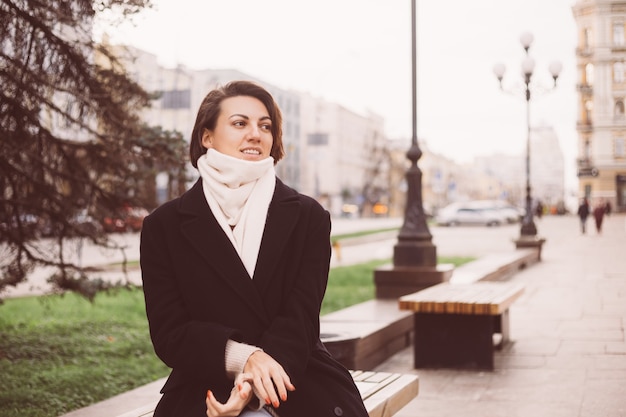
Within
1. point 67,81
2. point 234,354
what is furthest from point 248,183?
point 67,81

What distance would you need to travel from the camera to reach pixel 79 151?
8461 millimetres

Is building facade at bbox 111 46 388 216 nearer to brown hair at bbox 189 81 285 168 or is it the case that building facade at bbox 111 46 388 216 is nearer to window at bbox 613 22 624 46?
window at bbox 613 22 624 46

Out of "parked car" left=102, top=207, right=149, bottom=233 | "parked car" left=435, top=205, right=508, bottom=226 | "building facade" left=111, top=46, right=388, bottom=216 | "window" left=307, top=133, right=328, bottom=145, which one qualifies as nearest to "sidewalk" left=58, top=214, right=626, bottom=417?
"parked car" left=102, top=207, right=149, bottom=233

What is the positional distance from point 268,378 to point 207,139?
93cm

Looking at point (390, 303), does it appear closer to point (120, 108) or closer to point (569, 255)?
point (120, 108)

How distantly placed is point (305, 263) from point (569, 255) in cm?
2179

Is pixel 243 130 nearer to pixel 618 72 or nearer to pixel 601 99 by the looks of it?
pixel 618 72

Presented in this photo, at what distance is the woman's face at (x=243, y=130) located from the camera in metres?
3.03

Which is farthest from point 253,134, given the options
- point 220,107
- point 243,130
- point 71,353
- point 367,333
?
point 71,353

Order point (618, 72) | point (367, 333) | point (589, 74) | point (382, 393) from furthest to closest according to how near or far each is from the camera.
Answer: point (589, 74) → point (618, 72) → point (367, 333) → point (382, 393)

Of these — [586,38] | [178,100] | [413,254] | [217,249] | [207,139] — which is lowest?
[413,254]

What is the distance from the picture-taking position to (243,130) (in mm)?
3037

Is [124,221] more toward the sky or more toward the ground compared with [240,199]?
more toward the ground

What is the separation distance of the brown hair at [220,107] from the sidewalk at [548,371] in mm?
3401
